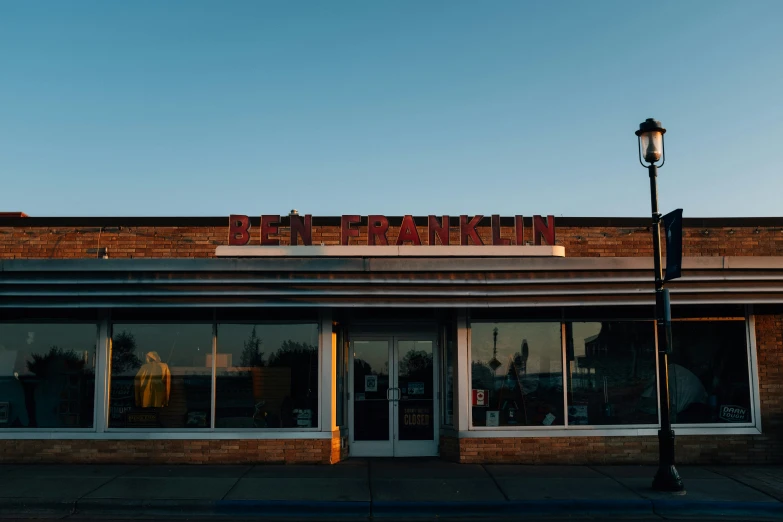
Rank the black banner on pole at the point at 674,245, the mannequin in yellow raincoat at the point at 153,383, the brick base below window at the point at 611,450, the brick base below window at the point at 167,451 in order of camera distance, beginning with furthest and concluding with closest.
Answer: the mannequin in yellow raincoat at the point at 153,383 < the brick base below window at the point at 611,450 < the brick base below window at the point at 167,451 < the black banner on pole at the point at 674,245

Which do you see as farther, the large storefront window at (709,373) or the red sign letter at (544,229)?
the large storefront window at (709,373)

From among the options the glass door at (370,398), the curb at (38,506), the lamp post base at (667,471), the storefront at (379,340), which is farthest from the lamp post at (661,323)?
the curb at (38,506)

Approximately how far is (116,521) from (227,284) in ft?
13.8

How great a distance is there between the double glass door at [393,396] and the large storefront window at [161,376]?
2.74 meters

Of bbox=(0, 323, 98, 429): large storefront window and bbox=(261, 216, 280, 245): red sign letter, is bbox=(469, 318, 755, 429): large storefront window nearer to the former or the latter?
bbox=(261, 216, 280, 245): red sign letter

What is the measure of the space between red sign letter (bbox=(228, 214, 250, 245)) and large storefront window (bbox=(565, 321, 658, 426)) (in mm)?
6049

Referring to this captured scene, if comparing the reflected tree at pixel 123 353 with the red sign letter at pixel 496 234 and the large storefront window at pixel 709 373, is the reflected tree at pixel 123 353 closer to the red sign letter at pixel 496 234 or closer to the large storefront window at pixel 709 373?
the red sign letter at pixel 496 234

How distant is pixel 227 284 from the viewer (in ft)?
39.9

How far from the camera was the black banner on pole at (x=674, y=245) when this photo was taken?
408 inches

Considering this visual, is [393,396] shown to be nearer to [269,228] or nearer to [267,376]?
[267,376]

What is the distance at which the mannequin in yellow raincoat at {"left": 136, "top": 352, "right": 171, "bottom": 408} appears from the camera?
42.4 ft

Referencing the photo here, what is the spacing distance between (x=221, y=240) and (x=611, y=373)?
757 cm

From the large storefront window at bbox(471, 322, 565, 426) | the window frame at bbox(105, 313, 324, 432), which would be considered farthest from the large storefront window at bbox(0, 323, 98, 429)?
the large storefront window at bbox(471, 322, 565, 426)

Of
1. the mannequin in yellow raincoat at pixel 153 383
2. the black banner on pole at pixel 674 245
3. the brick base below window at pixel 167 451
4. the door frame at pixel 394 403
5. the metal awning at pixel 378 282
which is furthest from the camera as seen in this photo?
the door frame at pixel 394 403
